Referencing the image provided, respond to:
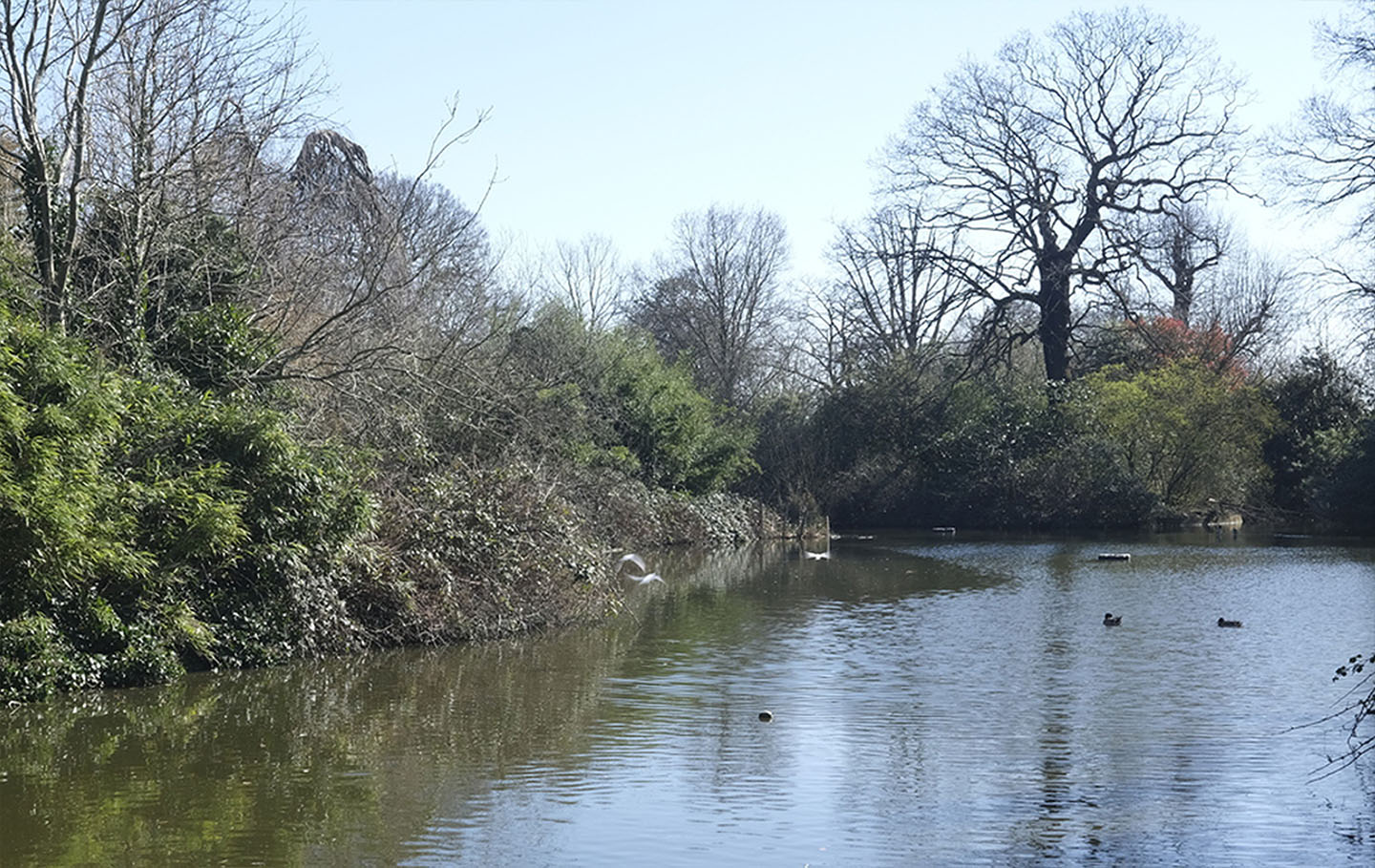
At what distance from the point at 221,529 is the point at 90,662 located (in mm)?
1547

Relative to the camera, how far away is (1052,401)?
139 feet

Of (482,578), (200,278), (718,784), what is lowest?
(718,784)

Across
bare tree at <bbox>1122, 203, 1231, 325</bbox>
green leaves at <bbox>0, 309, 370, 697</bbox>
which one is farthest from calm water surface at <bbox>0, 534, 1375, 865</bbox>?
bare tree at <bbox>1122, 203, 1231, 325</bbox>

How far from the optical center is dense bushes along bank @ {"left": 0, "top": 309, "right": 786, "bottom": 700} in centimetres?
1140

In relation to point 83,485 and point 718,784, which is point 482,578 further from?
point 718,784

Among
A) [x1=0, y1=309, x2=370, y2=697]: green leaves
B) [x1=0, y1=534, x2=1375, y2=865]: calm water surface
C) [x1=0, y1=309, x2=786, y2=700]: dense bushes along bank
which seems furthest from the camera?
[x1=0, y1=309, x2=786, y2=700]: dense bushes along bank

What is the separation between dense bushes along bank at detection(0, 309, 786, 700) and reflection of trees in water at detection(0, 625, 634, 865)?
0.48 m

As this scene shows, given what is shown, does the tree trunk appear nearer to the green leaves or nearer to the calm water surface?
the calm water surface

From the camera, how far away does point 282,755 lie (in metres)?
10.2

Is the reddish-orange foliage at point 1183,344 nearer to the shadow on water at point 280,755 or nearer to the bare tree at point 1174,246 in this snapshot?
the bare tree at point 1174,246

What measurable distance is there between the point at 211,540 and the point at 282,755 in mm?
3015

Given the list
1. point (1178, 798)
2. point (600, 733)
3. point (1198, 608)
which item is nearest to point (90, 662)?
point (600, 733)

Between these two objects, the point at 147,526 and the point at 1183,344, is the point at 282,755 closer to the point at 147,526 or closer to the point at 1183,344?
the point at 147,526

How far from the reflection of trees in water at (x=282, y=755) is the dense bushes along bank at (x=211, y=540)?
477mm
